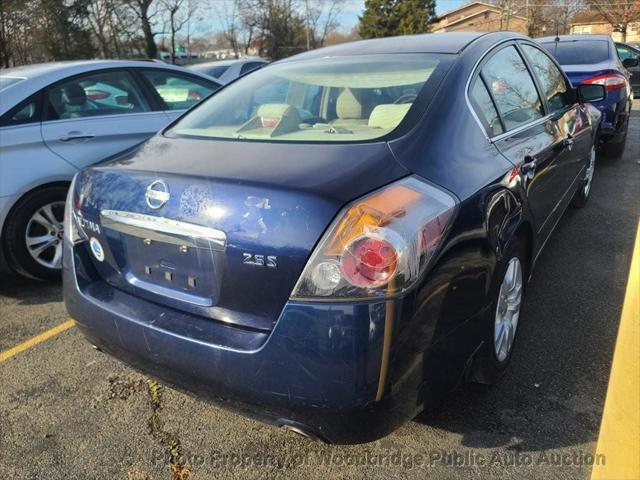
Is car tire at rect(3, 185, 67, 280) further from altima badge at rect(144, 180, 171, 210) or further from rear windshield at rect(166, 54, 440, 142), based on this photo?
altima badge at rect(144, 180, 171, 210)

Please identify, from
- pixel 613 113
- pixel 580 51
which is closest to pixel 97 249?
pixel 613 113

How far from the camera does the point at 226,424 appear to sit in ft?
7.80

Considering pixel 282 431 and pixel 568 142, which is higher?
pixel 568 142

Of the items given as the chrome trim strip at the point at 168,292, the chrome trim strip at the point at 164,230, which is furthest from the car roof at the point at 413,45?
the chrome trim strip at the point at 168,292

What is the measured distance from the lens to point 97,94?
A: 4316mm

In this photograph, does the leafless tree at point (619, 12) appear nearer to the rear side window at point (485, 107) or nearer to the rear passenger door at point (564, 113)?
the rear passenger door at point (564, 113)

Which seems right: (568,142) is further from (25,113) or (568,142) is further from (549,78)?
(25,113)

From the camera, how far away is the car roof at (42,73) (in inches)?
149

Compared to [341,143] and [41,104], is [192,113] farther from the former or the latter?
[41,104]

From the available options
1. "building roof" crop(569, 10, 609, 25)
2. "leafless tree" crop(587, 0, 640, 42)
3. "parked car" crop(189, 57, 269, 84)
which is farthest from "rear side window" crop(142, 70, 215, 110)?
"building roof" crop(569, 10, 609, 25)

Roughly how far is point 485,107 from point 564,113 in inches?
57.1

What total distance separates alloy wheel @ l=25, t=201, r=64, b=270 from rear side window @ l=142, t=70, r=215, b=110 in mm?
1369

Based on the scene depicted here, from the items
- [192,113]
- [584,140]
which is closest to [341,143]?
[192,113]

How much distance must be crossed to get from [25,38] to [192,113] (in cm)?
2774
